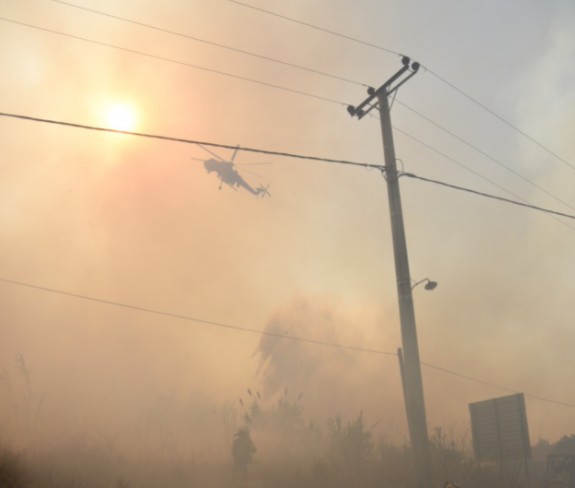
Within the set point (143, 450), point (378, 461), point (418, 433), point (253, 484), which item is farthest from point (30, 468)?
point (378, 461)

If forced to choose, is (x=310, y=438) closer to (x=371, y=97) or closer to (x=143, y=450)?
(x=143, y=450)

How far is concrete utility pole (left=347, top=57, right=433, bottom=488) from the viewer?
38.8 ft

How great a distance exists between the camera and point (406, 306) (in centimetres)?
1277

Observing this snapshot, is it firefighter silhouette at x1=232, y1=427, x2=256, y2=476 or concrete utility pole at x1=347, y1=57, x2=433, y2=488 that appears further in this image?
A: firefighter silhouette at x1=232, y1=427, x2=256, y2=476

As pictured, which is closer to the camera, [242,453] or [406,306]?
[406,306]

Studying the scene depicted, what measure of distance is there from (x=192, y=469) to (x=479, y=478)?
1133cm

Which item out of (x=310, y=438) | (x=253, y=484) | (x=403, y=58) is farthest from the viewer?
(x=310, y=438)

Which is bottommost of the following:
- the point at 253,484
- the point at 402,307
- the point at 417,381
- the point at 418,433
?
the point at 253,484

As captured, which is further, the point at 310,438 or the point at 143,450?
the point at 310,438

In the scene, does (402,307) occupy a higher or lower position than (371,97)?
lower

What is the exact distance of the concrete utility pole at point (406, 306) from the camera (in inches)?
466

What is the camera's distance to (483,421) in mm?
23328

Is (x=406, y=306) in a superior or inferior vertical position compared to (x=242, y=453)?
superior

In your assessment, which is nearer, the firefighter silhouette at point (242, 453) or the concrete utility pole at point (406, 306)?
the concrete utility pole at point (406, 306)
